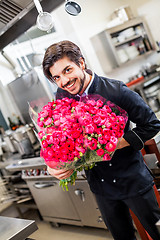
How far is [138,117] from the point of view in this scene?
4.53 ft

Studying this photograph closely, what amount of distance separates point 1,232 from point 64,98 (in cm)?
85

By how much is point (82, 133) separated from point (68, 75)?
0.34 metres

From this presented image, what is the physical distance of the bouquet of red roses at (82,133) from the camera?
123 cm

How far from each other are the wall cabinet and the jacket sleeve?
3849 mm

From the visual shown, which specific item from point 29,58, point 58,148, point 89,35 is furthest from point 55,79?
point 89,35

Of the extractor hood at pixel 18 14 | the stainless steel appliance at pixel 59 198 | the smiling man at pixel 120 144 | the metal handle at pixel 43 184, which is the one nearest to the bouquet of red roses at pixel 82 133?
the smiling man at pixel 120 144

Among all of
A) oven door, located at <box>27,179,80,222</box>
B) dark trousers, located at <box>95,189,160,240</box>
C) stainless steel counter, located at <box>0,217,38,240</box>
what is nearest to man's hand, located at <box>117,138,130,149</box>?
dark trousers, located at <box>95,189,160,240</box>

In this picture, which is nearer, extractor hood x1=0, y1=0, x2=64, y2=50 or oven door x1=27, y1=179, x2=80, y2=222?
extractor hood x1=0, y1=0, x2=64, y2=50

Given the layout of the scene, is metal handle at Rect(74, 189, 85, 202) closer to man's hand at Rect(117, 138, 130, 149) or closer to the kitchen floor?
the kitchen floor

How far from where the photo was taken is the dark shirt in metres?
1.38

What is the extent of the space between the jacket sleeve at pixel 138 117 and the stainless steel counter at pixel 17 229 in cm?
73

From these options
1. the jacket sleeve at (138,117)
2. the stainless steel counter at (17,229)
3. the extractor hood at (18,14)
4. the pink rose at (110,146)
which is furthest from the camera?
the extractor hood at (18,14)

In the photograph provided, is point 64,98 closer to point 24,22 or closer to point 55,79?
point 55,79

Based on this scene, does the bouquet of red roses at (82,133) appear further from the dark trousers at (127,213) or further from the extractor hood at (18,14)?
the extractor hood at (18,14)
